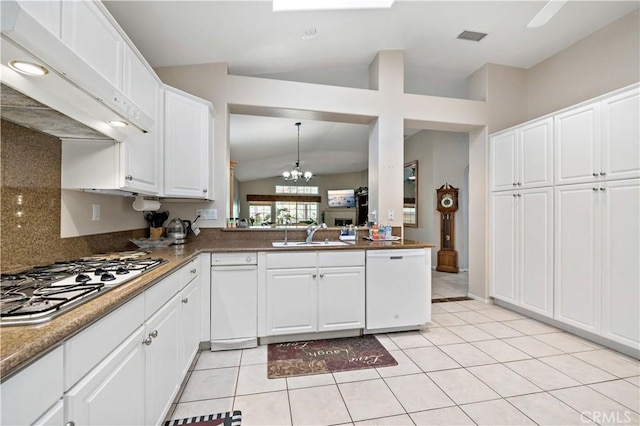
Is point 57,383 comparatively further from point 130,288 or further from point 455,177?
point 455,177

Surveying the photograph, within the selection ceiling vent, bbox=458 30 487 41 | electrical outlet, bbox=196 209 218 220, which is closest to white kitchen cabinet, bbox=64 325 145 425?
electrical outlet, bbox=196 209 218 220

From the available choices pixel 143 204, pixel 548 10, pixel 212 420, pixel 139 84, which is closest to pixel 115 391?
pixel 212 420

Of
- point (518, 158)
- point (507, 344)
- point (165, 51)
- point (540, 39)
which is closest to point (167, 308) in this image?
point (165, 51)

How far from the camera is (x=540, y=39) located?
3.11 metres

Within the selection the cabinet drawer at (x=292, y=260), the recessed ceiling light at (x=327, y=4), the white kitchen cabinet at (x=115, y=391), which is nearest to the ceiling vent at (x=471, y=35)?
the recessed ceiling light at (x=327, y=4)

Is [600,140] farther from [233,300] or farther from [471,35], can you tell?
[233,300]

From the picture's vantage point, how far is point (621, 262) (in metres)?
2.27

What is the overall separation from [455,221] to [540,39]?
3.21 metres

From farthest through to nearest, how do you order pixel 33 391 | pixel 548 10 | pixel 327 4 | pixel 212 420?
pixel 327 4
pixel 548 10
pixel 212 420
pixel 33 391

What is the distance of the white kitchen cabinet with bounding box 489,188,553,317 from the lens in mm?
2867

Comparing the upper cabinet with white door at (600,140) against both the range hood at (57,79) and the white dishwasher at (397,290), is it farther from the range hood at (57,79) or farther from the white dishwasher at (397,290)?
the range hood at (57,79)

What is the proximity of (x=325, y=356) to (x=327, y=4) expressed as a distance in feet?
9.73

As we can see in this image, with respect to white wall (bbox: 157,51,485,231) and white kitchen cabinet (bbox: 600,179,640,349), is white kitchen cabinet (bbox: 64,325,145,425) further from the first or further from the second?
white kitchen cabinet (bbox: 600,179,640,349)

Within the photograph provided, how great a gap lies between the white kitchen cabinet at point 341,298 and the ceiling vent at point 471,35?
272 centimetres
